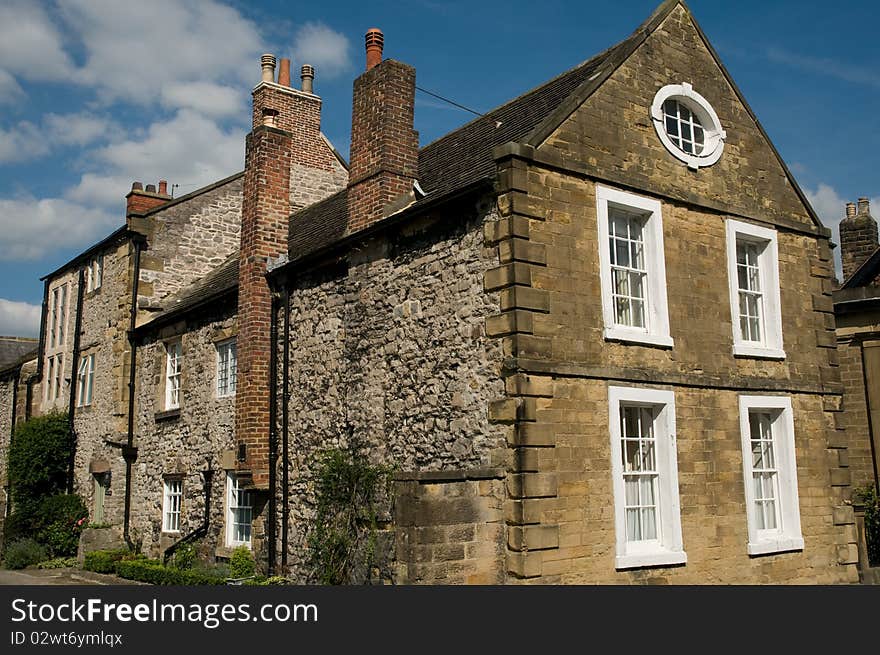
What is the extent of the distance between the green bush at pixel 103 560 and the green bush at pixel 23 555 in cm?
232

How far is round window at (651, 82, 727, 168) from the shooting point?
13.1 meters

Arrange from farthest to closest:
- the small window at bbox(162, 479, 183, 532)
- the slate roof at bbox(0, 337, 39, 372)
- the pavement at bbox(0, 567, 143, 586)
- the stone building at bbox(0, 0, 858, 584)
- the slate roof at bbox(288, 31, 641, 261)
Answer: the slate roof at bbox(0, 337, 39, 372)
the small window at bbox(162, 479, 183, 532)
the pavement at bbox(0, 567, 143, 586)
the slate roof at bbox(288, 31, 641, 261)
the stone building at bbox(0, 0, 858, 584)

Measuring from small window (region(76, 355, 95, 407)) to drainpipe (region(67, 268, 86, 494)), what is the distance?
0.14 m

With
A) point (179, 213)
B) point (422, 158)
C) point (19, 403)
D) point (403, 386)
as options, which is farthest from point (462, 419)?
point (19, 403)

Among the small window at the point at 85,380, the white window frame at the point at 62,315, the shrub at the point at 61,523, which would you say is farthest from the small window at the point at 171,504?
the white window frame at the point at 62,315

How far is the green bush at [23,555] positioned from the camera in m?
19.8

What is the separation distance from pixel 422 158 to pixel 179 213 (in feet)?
28.7

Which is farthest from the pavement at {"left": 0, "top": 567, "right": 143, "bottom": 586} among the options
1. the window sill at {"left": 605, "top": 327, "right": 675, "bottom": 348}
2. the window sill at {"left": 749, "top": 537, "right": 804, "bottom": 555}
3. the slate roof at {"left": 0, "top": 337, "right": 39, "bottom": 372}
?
the slate roof at {"left": 0, "top": 337, "right": 39, "bottom": 372}

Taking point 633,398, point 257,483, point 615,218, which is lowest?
point 257,483

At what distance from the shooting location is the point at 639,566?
1115cm

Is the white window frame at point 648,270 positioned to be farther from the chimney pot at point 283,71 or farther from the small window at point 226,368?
the chimney pot at point 283,71

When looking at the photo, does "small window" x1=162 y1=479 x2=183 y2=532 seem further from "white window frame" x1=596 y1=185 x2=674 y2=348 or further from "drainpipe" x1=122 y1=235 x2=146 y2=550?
"white window frame" x1=596 y1=185 x2=674 y2=348

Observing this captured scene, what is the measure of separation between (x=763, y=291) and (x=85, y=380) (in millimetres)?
17793

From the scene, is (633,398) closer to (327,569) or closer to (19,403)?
(327,569)
